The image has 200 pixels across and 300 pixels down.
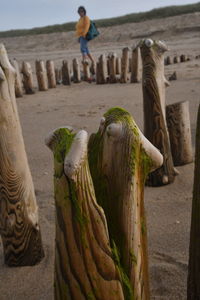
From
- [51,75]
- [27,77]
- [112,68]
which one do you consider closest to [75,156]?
[27,77]

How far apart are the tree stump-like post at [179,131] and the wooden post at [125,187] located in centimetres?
245

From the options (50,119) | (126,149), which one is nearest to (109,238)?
(126,149)

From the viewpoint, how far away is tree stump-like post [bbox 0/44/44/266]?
2221 mm

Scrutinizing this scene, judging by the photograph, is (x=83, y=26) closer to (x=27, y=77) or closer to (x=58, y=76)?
(x=58, y=76)

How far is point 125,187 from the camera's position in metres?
1.42

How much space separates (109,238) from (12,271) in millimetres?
1215

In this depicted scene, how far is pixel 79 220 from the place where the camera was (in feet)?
4.34

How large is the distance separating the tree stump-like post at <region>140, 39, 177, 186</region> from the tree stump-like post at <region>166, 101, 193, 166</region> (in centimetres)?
35

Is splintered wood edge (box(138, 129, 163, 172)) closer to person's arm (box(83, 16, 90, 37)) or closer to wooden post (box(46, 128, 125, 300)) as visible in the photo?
wooden post (box(46, 128, 125, 300))

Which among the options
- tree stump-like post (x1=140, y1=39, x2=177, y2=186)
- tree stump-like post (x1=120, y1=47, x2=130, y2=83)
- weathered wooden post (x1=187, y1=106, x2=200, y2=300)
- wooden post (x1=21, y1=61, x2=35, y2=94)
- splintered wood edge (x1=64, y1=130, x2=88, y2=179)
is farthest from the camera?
tree stump-like post (x1=120, y1=47, x2=130, y2=83)

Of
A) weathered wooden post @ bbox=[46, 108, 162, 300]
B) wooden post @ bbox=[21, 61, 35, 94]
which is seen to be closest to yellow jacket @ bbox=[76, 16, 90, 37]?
wooden post @ bbox=[21, 61, 35, 94]

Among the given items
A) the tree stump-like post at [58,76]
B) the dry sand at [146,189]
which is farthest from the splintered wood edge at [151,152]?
the tree stump-like post at [58,76]

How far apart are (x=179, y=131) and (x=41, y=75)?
6596mm

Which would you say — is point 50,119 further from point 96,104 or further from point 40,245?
point 40,245
